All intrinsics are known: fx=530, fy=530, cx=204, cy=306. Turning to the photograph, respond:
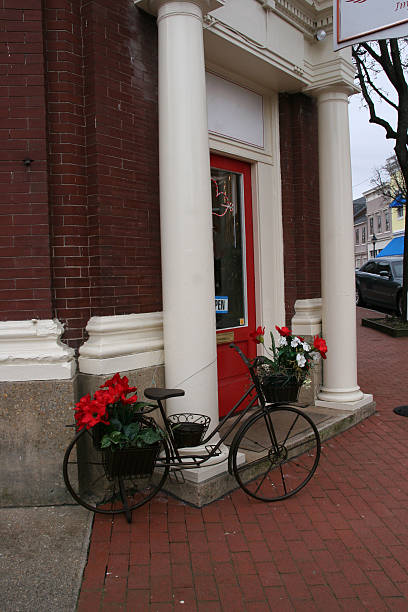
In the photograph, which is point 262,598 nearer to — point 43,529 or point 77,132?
point 43,529

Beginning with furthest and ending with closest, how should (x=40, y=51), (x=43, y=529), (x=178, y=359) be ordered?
(x=178, y=359)
(x=40, y=51)
(x=43, y=529)

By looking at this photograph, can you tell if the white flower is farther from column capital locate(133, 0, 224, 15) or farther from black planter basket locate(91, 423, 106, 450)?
column capital locate(133, 0, 224, 15)

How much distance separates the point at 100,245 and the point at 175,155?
2.92 feet

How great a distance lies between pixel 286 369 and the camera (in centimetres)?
412

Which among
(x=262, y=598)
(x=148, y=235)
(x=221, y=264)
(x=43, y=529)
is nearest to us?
(x=262, y=598)

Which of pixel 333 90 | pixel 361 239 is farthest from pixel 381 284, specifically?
pixel 361 239

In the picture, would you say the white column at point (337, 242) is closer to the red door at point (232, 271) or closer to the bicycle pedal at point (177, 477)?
the red door at point (232, 271)

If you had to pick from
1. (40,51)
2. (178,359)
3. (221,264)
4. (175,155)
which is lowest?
(178,359)

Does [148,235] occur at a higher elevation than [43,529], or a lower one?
higher

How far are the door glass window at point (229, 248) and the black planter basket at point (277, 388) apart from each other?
5.52 ft

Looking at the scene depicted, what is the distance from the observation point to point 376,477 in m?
4.39

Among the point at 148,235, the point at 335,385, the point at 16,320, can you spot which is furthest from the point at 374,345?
the point at 16,320

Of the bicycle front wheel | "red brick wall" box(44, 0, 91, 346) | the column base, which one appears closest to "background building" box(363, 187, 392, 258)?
the column base

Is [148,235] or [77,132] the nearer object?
[77,132]
